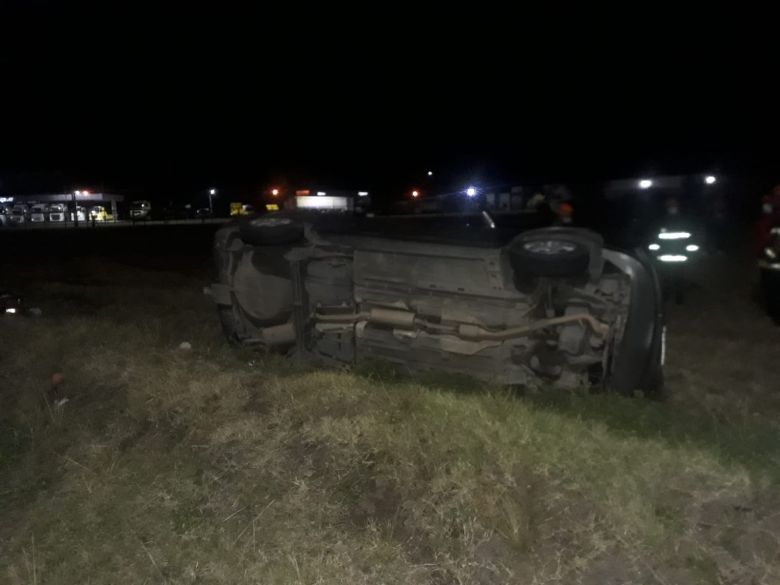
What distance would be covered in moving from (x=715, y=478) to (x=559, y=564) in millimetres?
1044

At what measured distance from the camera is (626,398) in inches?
187

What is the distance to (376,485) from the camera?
3.73m

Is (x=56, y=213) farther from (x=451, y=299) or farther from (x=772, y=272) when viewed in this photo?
(x=451, y=299)

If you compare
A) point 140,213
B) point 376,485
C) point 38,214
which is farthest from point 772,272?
point 38,214

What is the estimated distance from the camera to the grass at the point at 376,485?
125 inches

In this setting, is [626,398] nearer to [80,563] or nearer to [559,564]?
[559,564]

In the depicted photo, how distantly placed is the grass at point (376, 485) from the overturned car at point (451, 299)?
0.90 ft

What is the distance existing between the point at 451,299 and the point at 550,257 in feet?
2.83

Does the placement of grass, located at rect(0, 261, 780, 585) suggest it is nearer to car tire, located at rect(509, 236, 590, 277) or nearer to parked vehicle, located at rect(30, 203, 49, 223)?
car tire, located at rect(509, 236, 590, 277)

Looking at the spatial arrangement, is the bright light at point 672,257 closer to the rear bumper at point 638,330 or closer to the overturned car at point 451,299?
the overturned car at point 451,299

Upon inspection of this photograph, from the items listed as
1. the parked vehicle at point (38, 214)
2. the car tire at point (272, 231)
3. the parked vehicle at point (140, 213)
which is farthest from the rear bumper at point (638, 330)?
the parked vehicle at point (38, 214)

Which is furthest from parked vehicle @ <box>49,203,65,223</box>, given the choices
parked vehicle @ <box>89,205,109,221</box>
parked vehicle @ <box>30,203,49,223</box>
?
parked vehicle @ <box>89,205,109,221</box>

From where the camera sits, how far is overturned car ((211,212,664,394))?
475 cm

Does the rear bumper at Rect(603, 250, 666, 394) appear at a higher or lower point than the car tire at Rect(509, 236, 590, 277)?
lower
